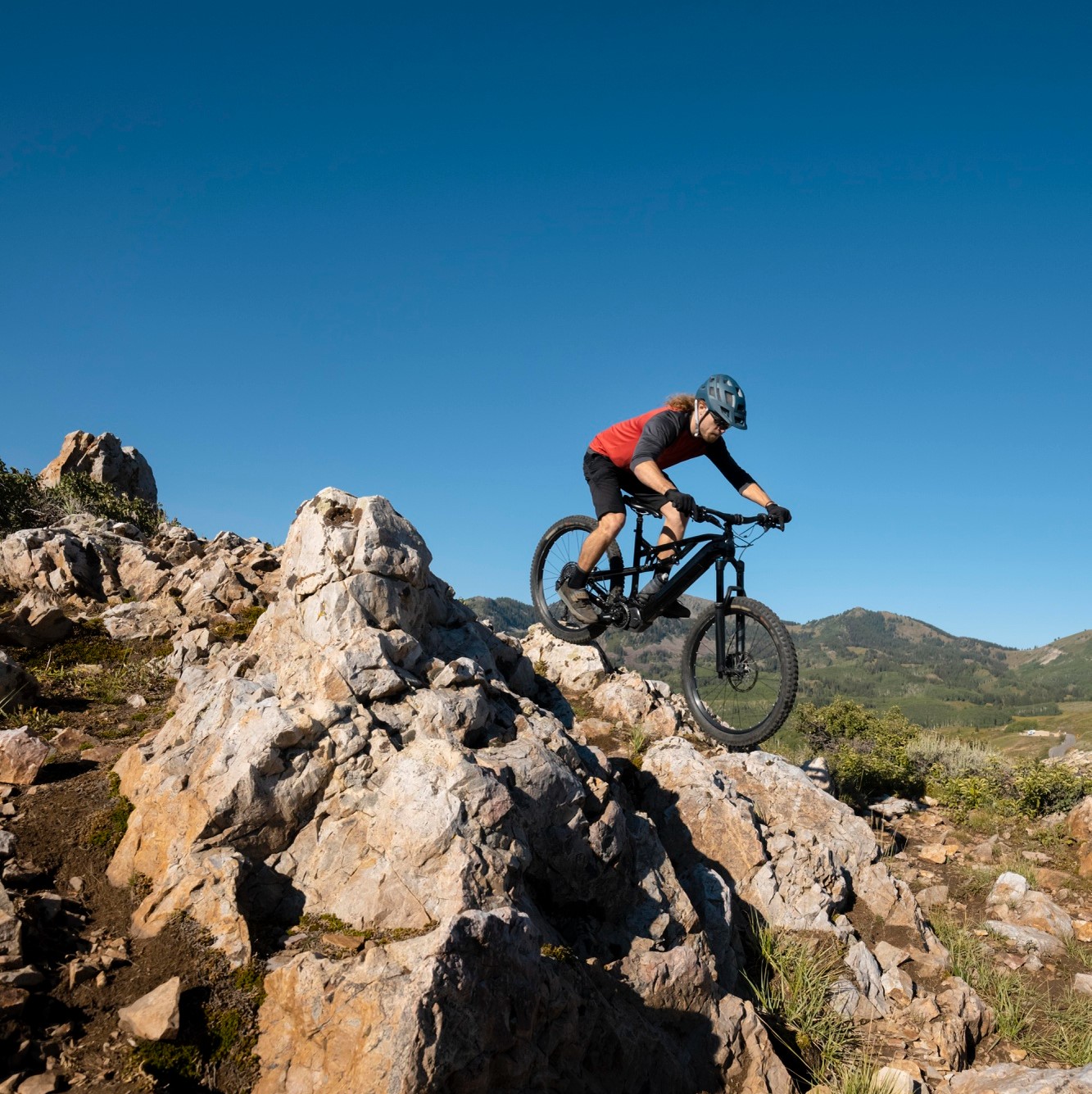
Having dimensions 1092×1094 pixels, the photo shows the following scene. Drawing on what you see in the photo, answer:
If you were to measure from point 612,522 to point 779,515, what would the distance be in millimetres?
2334

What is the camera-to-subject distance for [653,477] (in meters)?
9.34

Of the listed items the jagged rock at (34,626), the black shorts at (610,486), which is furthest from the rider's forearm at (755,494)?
the jagged rock at (34,626)

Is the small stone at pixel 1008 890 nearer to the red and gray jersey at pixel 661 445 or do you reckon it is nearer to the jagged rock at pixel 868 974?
the jagged rock at pixel 868 974

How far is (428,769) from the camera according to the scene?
21.1 feet

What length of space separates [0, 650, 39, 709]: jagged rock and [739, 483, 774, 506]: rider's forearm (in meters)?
10.1

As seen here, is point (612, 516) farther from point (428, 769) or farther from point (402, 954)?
point (402, 954)

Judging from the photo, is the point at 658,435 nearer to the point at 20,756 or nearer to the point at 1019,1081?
the point at 1019,1081

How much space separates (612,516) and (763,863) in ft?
16.8

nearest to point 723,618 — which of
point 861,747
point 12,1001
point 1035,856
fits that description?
point 12,1001

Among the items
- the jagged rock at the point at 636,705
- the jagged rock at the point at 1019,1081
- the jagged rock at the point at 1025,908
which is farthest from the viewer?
the jagged rock at the point at 636,705

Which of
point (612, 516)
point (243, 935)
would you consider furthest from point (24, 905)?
point (612, 516)

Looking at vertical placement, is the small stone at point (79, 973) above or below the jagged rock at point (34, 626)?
below

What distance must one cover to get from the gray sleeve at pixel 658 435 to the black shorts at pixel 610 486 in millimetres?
854

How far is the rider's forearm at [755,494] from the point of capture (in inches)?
386
